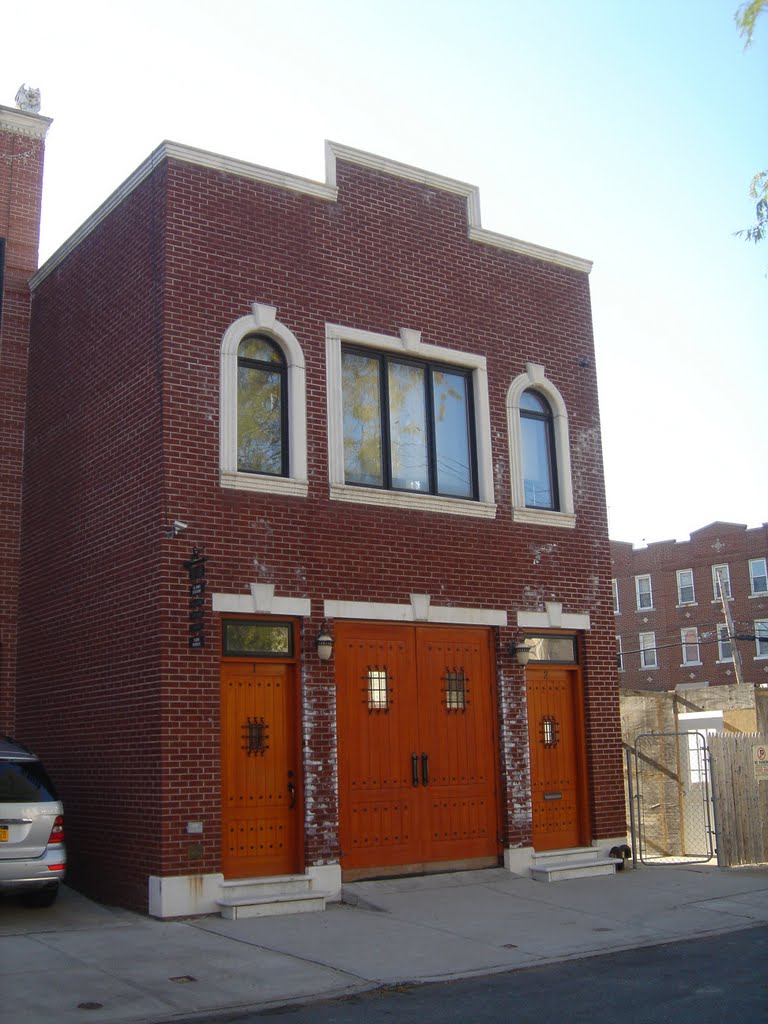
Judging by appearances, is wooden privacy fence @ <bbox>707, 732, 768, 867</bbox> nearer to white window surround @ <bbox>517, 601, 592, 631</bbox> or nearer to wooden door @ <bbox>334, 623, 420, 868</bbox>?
white window surround @ <bbox>517, 601, 592, 631</bbox>

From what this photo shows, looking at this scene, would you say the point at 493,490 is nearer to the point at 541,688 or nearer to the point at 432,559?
the point at 432,559

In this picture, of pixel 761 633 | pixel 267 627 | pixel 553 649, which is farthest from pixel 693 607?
pixel 267 627

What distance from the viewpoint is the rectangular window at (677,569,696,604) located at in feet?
177

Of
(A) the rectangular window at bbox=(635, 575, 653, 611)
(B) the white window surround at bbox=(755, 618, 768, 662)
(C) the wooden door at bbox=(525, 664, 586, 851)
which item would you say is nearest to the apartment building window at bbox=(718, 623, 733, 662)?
(B) the white window surround at bbox=(755, 618, 768, 662)

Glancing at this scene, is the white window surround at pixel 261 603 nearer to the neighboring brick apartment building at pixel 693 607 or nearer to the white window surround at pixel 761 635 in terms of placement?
the neighboring brick apartment building at pixel 693 607

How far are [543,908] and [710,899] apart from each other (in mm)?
1980

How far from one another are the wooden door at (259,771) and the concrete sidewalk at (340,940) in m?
0.86

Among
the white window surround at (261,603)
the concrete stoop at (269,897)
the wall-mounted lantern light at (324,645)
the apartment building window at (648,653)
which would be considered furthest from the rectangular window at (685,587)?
the concrete stoop at (269,897)

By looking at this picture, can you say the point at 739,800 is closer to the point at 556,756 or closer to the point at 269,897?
the point at 556,756

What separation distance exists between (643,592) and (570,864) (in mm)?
43767

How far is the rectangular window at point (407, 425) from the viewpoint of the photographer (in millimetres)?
13609

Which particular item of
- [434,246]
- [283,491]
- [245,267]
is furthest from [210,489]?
[434,246]

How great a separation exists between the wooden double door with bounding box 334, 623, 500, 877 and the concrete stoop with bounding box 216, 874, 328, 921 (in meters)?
0.81

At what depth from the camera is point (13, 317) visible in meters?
16.0
